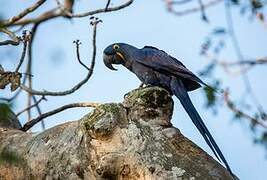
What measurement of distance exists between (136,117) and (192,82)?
924mm

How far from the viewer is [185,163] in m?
2.67

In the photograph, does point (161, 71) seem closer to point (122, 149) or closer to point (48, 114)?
point (48, 114)

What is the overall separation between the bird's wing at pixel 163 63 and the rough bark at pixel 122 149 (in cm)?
71

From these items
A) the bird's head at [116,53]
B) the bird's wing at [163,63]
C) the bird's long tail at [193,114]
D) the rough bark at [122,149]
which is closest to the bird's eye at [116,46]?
the bird's head at [116,53]

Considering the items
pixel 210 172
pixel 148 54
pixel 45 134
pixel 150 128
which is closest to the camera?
pixel 210 172

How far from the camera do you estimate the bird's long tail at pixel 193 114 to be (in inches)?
124

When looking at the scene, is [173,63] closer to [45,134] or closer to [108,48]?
[108,48]

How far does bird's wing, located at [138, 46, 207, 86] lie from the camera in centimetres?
372

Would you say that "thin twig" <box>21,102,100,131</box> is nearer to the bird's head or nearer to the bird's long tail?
the bird's long tail

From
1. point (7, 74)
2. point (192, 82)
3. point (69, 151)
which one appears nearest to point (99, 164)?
point (69, 151)

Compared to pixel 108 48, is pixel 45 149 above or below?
below

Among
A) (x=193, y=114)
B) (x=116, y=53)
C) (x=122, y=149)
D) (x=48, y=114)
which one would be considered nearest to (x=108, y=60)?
(x=116, y=53)

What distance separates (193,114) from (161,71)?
0.51 m

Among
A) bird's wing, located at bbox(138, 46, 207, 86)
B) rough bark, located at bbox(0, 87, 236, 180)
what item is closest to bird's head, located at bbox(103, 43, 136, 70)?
bird's wing, located at bbox(138, 46, 207, 86)
